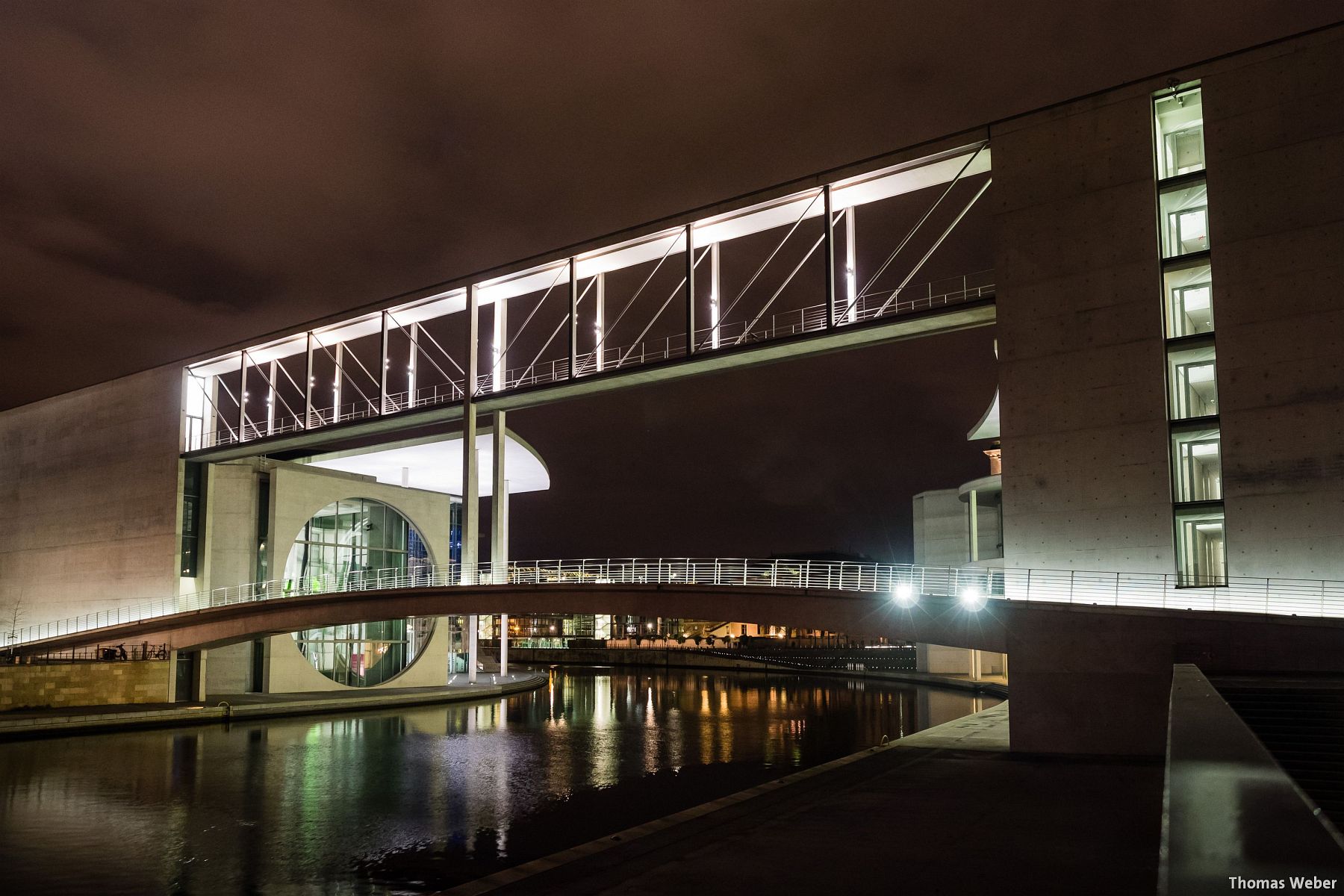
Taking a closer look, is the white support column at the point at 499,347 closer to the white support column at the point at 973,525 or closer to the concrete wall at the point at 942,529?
the white support column at the point at 973,525

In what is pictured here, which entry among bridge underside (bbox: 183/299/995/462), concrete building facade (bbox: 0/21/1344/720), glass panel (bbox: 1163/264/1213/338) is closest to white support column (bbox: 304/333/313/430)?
bridge underside (bbox: 183/299/995/462)

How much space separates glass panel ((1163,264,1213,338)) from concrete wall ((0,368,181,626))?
3197 cm

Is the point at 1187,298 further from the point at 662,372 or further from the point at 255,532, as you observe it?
the point at 255,532

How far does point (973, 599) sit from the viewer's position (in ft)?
67.9

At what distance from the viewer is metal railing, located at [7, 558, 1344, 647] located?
18.0 m

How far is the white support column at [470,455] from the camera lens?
32.0 meters

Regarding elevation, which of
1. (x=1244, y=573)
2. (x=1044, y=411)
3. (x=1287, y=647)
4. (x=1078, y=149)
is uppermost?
(x=1078, y=149)

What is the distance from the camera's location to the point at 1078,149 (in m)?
21.0

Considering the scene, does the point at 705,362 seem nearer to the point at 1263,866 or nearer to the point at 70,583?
the point at 1263,866

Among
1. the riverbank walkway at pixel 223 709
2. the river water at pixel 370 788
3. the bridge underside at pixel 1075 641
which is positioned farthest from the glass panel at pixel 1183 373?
the riverbank walkway at pixel 223 709

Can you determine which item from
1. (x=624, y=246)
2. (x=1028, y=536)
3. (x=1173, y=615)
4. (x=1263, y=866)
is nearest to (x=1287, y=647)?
(x=1173, y=615)

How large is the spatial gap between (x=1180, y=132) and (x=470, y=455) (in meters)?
20.6

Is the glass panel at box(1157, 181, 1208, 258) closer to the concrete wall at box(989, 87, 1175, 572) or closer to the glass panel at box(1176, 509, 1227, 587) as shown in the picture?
the concrete wall at box(989, 87, 1175, 572)

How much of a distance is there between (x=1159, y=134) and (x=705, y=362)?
11.5 m
